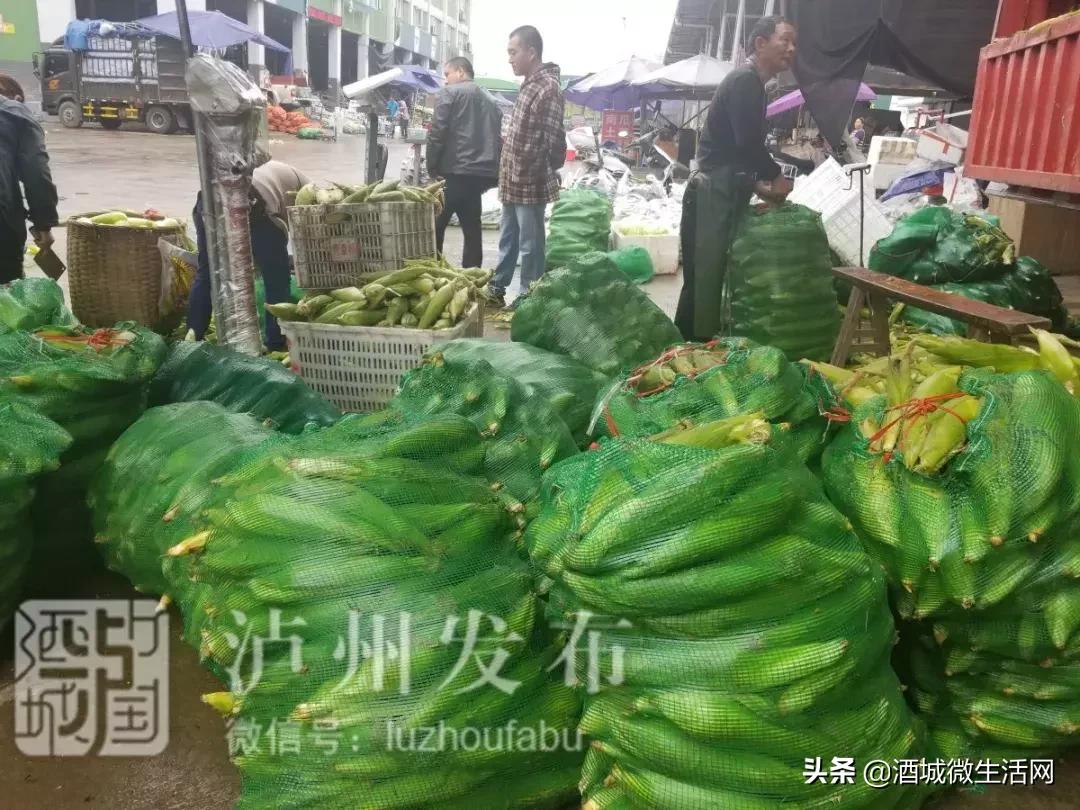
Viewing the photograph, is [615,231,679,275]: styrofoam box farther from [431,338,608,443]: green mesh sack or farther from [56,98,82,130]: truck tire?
[56,98,82,130]: truck tire

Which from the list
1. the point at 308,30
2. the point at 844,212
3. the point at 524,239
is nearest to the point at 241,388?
the point at 524,239

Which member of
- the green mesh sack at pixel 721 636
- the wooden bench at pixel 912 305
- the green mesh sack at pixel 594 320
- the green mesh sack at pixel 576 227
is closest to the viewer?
the green mesh sack at pixel 721 636

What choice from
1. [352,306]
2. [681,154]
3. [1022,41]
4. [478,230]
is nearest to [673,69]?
[681,154]

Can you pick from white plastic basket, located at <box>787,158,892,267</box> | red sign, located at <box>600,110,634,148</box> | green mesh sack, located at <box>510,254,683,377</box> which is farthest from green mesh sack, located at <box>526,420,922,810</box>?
red sign, located at <box>600,110,634,148</box>

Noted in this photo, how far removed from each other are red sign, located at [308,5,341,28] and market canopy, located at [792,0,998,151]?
137 ft

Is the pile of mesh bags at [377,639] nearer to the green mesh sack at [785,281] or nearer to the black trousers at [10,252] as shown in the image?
the green mesh sack at [785,281]

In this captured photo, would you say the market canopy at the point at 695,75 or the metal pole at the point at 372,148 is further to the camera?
the market canopy at the point at 695,75

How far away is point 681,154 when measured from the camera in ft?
72.4

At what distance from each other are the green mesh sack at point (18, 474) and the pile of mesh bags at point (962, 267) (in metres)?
5.34

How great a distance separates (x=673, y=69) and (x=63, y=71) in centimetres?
1939

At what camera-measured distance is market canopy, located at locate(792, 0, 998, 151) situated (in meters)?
7.32

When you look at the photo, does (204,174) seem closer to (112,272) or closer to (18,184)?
(112,272)

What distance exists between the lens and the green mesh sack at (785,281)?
17.5ft

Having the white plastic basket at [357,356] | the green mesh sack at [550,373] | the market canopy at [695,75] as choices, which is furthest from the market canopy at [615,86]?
the green mesh sack at [550,373]
